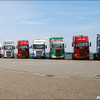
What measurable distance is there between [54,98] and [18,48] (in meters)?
41.4

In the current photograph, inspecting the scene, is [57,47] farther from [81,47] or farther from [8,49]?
[8,49]

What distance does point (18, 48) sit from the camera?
47.7 meters

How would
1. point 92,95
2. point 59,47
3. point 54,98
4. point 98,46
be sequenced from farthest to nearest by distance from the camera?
1. point 59,47
2. point 98,46
3. point 92,95
4. point 54,98

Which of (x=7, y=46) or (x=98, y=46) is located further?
(x=7, y=46)

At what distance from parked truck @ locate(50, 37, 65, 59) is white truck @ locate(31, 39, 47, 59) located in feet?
11.1

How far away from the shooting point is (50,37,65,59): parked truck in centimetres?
4069

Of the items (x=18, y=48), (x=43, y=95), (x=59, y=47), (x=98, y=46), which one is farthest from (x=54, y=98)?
(x=18, y=48)

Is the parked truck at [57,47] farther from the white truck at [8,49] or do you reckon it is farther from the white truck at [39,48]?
the white truck at [8,49]

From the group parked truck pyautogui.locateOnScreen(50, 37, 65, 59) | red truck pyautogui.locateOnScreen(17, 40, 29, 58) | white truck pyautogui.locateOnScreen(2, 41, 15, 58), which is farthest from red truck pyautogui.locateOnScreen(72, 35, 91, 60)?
white truck pyautogui.locateOnScreen(2, 41, 15, 58)

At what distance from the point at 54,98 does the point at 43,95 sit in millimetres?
579

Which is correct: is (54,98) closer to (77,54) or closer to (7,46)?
(77,54)

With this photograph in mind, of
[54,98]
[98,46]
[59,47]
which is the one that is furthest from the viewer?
[59,47]

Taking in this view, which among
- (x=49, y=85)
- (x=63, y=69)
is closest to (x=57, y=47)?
(x=63, y=69)

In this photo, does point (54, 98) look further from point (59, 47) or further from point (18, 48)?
point (18, 48)
